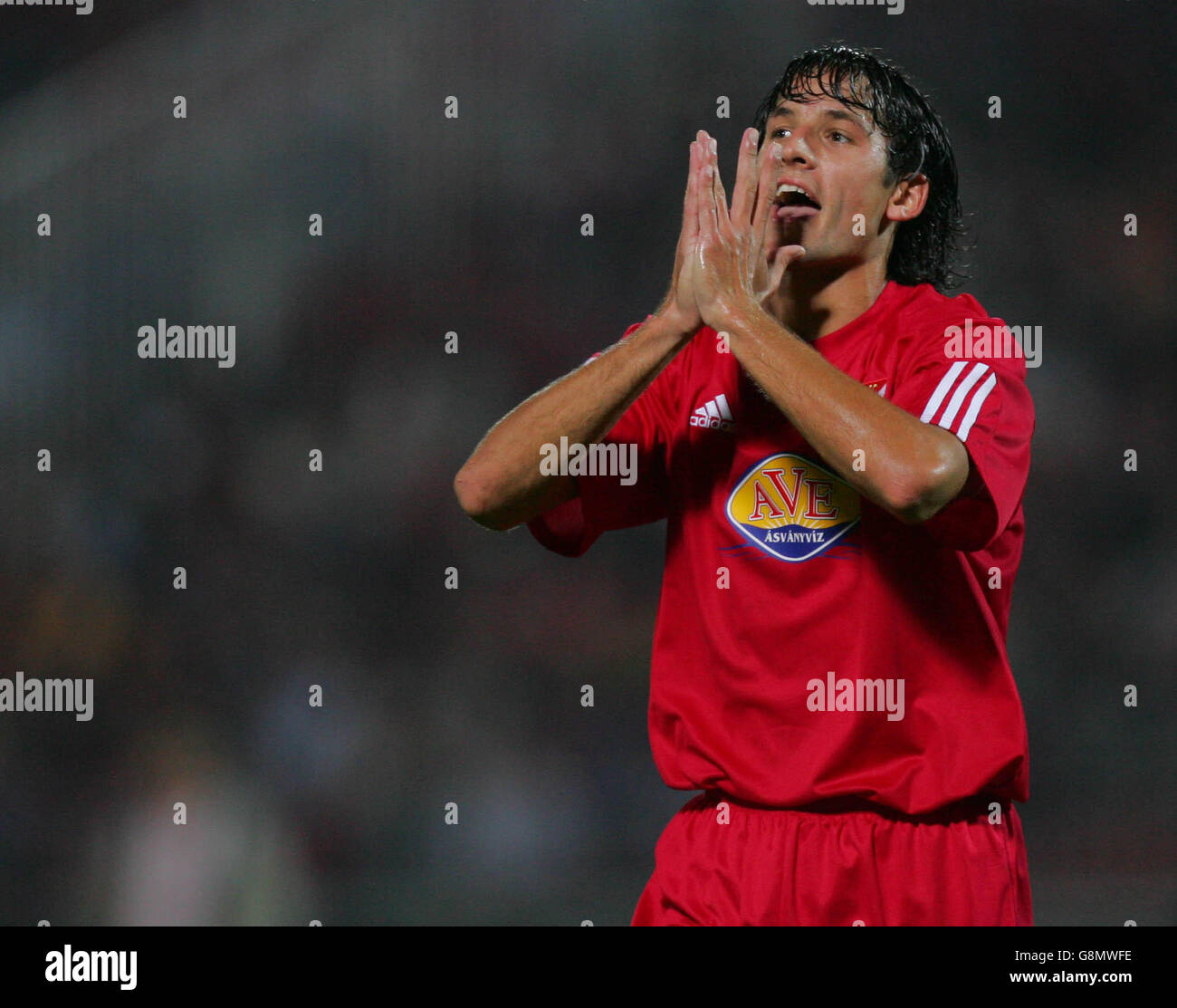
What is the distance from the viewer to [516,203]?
4301 mm

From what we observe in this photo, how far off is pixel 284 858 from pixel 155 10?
2.68 metres

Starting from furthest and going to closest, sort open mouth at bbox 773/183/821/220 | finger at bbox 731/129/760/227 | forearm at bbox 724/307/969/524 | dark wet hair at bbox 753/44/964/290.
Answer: dark wet hair at bbox 753/44/964/290, open mouth at bbox 773/183/821/220, finger at bbox 731/129/760/227, forearm at bbox 724/307/969/524

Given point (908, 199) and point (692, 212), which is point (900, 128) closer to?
point (908, 199)

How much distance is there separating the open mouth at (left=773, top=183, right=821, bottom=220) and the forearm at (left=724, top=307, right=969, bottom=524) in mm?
365

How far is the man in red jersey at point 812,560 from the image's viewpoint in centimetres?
178

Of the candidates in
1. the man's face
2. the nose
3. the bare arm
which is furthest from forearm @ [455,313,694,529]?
the nose

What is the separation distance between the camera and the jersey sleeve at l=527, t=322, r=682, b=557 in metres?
2.03

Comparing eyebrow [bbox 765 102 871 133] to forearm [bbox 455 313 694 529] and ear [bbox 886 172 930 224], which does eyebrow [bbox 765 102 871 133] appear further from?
forearm [bbox 455 313 694 529]

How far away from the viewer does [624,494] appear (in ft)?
6.73

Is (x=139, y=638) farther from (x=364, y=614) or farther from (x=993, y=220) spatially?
(x=993, y=220)

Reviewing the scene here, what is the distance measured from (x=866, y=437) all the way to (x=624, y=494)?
46 centimetres

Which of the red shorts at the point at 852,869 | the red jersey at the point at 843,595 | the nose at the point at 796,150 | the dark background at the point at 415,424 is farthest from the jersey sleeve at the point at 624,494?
the dark background at the point at 415,424

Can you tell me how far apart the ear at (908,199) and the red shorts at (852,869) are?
0.94 metres
